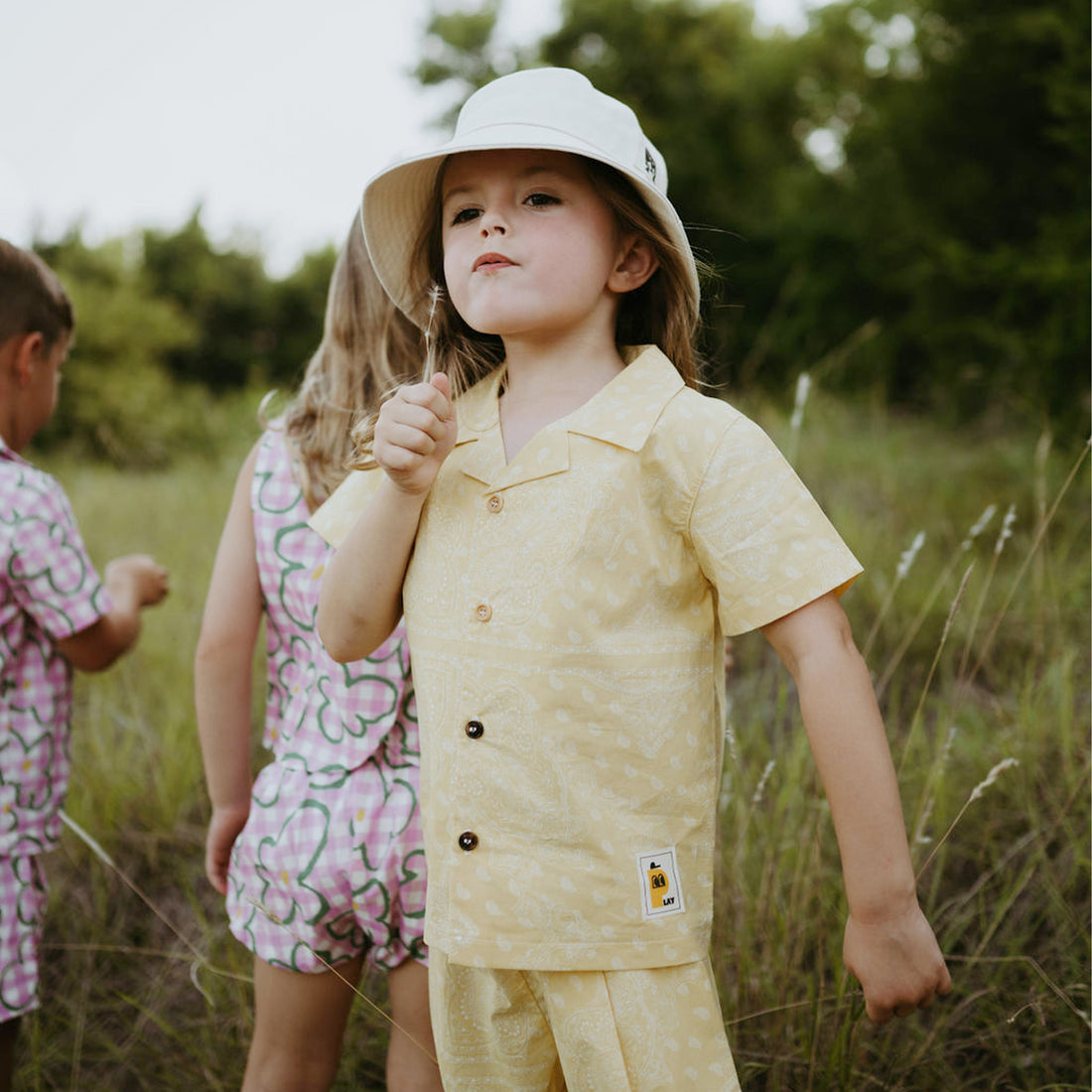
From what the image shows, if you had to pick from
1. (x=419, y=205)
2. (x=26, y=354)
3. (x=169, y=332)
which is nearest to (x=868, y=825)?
(x=419, y=205)

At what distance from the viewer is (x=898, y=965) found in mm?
1174

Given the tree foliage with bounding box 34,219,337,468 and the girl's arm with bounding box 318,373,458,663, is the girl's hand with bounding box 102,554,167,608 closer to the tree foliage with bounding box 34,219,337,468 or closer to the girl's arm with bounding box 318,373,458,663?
the girl's arm with bounding box 318,373,458,663

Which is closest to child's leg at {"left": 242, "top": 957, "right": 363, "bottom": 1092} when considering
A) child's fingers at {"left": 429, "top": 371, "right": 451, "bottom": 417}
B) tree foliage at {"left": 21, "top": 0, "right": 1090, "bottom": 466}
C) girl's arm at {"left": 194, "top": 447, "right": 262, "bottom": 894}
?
girl's arm at {"left": 194, "top": 447, "right": 262, "bottom": 894}

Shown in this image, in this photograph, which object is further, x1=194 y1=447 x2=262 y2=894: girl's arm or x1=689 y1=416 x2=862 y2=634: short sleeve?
x1=194 y1=447 x2=262 y2=894: girl's arm

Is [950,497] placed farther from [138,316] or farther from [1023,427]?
[138,316]

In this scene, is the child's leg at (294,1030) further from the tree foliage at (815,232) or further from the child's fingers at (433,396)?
the tree foliage at (815,232)

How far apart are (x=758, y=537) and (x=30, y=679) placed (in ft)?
4.84

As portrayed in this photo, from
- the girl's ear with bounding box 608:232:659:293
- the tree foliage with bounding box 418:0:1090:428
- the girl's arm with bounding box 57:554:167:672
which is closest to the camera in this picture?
the girl's ear with bounding box 608:232:659:293

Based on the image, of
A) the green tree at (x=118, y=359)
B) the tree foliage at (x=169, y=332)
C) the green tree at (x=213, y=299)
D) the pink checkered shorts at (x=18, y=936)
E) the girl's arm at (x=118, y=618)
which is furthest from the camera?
the green tree at (x=213, y=299)

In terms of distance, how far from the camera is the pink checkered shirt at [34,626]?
1.89m

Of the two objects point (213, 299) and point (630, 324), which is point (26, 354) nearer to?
point (630, 324)

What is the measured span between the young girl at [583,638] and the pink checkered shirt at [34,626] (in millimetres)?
828

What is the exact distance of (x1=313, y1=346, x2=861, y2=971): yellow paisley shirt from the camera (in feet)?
4.01

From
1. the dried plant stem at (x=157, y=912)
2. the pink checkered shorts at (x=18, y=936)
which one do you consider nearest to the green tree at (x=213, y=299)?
the dried plant stem at (x=157, y=912)
